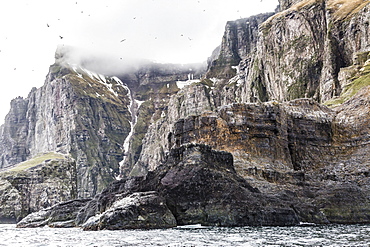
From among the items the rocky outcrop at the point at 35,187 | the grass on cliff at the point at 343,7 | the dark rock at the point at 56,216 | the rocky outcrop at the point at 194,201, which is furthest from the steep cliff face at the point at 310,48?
the rocky outcrop at the point at 35,187

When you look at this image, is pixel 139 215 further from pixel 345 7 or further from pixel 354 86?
pixel 345 7

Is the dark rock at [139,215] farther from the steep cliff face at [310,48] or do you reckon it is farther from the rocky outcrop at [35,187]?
the rocky outcrop at [35,187]

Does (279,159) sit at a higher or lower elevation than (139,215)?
higher

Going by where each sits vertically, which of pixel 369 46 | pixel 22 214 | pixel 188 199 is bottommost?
pixel 22 214

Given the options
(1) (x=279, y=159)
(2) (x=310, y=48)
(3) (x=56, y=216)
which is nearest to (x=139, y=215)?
(1) (x=279, y=159)

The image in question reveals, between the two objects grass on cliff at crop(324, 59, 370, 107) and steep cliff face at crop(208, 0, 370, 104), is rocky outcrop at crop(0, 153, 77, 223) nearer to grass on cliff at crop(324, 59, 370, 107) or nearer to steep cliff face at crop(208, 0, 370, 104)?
steep cliff face at crop(208, 0, 370, 104)

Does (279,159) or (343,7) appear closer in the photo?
(279,159)

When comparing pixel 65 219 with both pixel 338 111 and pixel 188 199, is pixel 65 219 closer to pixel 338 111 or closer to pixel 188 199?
pixel 188 199

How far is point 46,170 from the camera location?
161m

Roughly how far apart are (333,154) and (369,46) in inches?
2138

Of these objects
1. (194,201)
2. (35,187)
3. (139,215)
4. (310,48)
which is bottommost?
(35,187)

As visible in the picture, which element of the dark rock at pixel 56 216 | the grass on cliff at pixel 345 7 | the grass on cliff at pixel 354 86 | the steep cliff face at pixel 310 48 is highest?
the grass on cliff at pixel 345 7

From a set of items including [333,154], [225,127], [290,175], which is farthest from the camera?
[333,154]

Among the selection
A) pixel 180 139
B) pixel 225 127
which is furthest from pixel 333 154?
pixel 180 139
